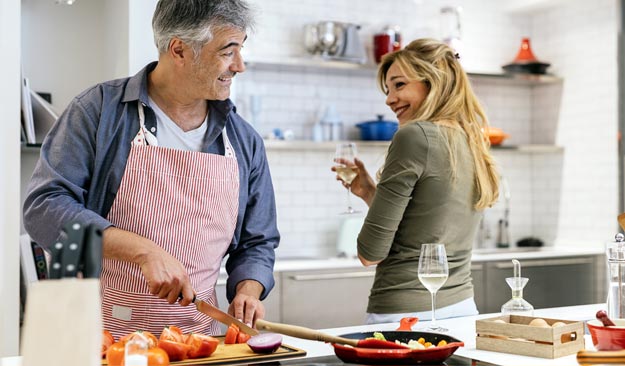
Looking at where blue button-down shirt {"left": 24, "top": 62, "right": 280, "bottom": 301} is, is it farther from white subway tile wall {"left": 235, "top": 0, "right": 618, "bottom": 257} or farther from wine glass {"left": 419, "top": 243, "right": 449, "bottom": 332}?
white subway tile wall {"left": 235, "top": 0, "right": 618, "bottom": 257}

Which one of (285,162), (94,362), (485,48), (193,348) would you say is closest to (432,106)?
(193,348)

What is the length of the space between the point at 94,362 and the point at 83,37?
317cm

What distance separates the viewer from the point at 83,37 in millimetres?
4023

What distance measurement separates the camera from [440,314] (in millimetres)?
2797

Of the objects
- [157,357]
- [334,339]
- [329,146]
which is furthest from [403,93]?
[329,146]

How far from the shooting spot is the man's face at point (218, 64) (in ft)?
8.07

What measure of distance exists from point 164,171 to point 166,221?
16 centimetres

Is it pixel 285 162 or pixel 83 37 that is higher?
pixel 83 37

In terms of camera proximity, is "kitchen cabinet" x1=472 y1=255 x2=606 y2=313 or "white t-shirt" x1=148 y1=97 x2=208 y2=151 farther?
"kitchen cabinet" x1=472 y1=255 x2=606 y2=313

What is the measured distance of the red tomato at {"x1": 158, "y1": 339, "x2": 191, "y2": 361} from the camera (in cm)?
187

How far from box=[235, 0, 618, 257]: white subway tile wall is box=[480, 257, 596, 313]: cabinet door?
39 centimetres

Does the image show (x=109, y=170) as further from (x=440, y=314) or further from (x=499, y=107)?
(x=499, y=107)

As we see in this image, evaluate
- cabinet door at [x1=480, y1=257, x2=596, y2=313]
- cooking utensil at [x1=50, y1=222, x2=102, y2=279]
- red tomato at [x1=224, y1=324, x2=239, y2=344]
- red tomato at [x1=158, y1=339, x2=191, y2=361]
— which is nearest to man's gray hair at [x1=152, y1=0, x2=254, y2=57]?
red tomato at [x1=224, y1=324, x2=239, y2=344]

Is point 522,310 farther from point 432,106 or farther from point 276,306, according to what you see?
point 276,306
